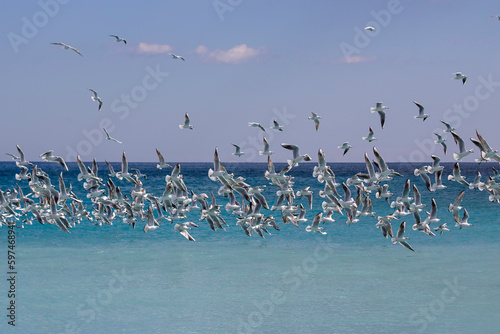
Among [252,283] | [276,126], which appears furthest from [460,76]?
[252,283]

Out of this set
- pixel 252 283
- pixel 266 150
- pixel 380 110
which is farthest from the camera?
pixel 380 110

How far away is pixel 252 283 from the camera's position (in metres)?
24.7

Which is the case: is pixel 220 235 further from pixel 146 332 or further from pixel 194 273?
pixel 146 332

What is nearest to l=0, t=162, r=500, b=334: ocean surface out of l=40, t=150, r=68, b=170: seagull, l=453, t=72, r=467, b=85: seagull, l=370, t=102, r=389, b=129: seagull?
l=40, t=150, r=68, b=170: seagull

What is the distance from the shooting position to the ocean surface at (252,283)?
65.3 ft

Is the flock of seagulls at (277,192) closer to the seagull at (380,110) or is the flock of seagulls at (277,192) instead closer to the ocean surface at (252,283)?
the seagull at (380,110)

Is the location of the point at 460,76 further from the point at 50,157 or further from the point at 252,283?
the point at 50,157

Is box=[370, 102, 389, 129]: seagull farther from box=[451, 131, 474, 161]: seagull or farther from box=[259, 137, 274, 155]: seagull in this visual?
box=[259, 137, 274, 155]: seagull

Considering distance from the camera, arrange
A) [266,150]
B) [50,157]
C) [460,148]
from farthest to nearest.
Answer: [266,150] < [460,148] < [50,157]

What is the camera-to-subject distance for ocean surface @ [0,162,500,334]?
19906 millimetres

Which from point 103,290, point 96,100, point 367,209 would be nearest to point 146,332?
point 103,290

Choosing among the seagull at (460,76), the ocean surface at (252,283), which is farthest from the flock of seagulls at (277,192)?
the ocean surface at (252,283)

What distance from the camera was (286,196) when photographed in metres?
25.5

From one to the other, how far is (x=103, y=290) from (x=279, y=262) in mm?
8430
